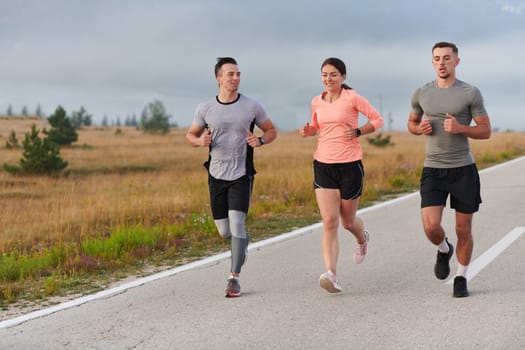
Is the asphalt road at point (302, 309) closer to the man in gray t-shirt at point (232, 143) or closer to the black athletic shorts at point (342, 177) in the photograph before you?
the man in gray t-shirt at point (232, 143)

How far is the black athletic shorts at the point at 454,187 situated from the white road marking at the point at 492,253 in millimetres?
923

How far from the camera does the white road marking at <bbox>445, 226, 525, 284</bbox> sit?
6.54m

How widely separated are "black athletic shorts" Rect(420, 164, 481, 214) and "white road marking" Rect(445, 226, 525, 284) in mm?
923

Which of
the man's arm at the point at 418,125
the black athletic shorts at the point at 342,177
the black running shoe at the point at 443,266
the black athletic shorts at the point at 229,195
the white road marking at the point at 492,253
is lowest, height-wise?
the white road marking at the point at 492,253

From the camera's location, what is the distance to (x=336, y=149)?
5648 millimetres

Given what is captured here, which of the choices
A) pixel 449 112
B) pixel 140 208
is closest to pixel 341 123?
pixel 449 112

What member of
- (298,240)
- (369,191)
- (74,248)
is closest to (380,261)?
(298,240)

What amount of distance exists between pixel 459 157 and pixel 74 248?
4766 millimetres

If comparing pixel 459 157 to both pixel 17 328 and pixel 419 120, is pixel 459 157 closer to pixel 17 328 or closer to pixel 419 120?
pixel 419 120

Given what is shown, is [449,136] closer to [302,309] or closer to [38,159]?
[302,309]

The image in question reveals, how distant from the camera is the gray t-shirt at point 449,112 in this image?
5352 mm

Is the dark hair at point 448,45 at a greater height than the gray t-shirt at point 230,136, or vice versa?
the dark hair at point 448,45

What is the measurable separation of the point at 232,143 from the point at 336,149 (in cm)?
88

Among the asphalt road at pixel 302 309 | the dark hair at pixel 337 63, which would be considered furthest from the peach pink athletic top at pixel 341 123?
the asphalt road at pixel 302 309
